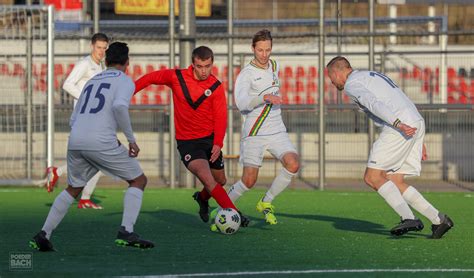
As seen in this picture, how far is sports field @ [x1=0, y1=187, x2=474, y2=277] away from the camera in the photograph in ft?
26.7

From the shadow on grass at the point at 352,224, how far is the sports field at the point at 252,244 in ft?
0.04

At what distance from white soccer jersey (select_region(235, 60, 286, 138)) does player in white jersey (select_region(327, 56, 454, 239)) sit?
176 centimetres

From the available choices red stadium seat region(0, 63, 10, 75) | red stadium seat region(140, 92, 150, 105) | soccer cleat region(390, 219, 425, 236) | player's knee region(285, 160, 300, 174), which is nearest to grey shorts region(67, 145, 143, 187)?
soccer cleat region(390, 219, 425, 236)

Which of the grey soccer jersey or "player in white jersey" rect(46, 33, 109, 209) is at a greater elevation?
"player in white jersey" rect(46, 33, 109, 209)

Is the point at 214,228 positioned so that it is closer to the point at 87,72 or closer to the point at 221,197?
the point at 221,197

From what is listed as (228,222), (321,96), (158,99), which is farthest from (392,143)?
(158,99)

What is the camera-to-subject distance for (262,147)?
12.3m

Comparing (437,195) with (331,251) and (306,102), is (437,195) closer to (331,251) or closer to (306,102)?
(306,102)

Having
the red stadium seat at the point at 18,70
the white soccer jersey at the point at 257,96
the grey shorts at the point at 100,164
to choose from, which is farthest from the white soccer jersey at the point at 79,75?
the red stadium seat at the point at 18,70

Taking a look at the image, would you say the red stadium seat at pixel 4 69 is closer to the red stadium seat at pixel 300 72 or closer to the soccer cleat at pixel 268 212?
the red stadium seat at pixel 300 72

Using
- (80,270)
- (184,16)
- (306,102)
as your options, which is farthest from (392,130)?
(306,102)

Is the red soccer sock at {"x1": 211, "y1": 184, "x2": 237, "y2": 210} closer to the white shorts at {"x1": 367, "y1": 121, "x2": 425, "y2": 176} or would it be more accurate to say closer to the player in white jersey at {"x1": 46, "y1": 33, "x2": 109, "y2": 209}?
the white shorts at {"x1": 367, "y1": 121, "x2": 425, "y2": 176}

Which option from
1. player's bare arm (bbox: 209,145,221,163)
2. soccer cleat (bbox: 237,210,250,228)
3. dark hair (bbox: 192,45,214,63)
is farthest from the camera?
soccer cleat (bbox: 237,210,250,228)

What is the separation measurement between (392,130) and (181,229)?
8.42ft
